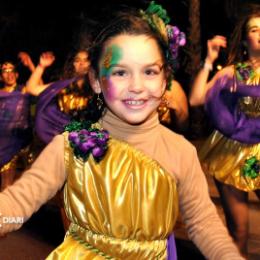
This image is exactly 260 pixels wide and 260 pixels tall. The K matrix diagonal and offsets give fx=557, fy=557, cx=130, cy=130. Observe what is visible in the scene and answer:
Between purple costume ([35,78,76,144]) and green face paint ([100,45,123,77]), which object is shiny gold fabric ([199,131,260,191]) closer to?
purple costume ([35,78,76,144])

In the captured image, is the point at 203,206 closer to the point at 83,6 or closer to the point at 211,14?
the point at 211,14

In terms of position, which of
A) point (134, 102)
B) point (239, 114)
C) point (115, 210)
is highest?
point (134, 102)

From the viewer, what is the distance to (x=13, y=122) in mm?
6793

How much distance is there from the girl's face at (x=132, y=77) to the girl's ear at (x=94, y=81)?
0.37ft

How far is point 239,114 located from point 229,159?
15.9 inches

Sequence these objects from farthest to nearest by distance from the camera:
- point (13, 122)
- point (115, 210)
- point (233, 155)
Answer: point (13, 122), point (233, 155), point (115, 210)

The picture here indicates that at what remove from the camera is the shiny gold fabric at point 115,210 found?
2072 millimetres

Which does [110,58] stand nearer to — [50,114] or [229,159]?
[229,159]

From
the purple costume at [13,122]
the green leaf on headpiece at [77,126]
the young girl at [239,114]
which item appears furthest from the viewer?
the purple costume at [13,122]

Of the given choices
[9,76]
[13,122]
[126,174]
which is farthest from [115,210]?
[9,76]

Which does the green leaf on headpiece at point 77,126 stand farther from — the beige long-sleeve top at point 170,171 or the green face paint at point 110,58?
the green face paint at point 110,58

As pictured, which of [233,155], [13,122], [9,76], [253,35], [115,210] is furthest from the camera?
[9,76]

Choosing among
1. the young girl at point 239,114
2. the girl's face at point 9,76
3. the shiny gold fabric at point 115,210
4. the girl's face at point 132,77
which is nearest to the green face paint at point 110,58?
the girl's face at point 132,77

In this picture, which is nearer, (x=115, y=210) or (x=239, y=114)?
(x=115, y=210)
